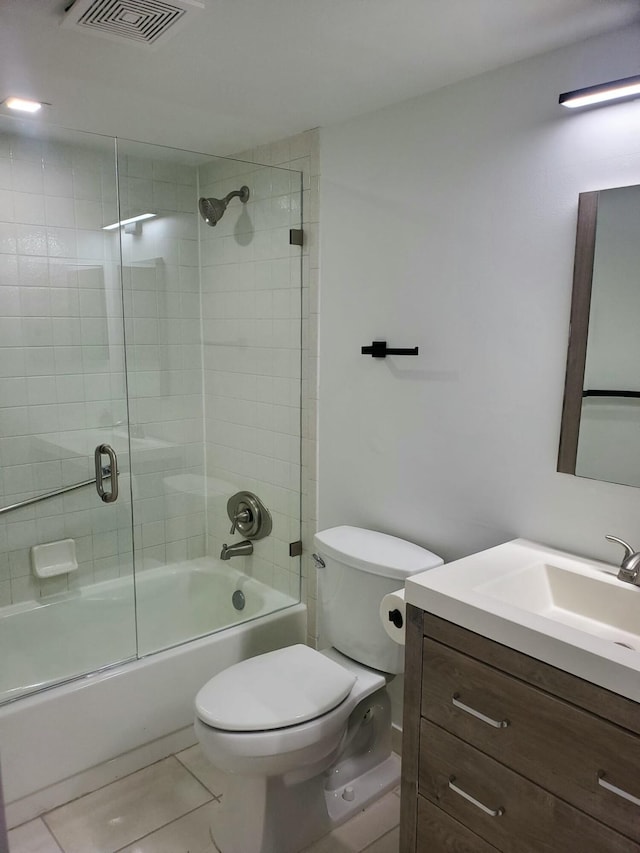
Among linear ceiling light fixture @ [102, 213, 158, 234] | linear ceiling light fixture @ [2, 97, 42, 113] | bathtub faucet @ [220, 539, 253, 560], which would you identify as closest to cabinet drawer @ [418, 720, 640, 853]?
bathtub faucet @ [220, 539, 253, 560]

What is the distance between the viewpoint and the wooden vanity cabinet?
3.92 ft

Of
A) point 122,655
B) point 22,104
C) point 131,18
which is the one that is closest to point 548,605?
point 122,655

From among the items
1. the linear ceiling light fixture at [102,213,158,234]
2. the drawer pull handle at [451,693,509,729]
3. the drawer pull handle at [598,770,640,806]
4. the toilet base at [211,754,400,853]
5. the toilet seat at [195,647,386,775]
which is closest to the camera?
the drawer pull handle at [598,770,640,806]

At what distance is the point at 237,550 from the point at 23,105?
2015mm

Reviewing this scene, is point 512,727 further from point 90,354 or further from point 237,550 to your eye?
point 90,354

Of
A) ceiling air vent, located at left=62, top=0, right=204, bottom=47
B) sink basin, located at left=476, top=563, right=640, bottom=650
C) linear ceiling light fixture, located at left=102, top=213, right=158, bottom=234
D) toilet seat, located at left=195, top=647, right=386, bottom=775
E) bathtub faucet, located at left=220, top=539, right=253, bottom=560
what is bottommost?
toilet seat, located at left=195, top=647, right=386, bottom=775

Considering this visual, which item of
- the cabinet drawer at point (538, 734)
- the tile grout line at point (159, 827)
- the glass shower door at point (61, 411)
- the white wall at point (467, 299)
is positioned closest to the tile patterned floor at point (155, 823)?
the tile grout line at point (159, 827)

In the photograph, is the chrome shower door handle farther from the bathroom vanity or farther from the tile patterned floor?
the bathroom vanity

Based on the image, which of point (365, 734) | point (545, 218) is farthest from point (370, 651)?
point (545, 218)

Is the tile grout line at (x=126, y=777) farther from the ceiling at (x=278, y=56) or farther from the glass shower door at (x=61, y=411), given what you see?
the ceiling at (x=278, y=56)

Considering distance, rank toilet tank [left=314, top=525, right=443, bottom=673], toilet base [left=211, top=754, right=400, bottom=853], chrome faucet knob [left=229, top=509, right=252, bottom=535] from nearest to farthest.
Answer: toilet base [left=211, top=754, right=400, bottom=853] < toilet tank [left=314, top=525, right=443, bottom=673] < chrome faucet knob [left=229, top=509, right=252, bottom=535]

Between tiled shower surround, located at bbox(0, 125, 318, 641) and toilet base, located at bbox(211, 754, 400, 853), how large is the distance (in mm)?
832

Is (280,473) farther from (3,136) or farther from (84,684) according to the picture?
(3,136)

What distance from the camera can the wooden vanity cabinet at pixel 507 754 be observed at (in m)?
1.20
